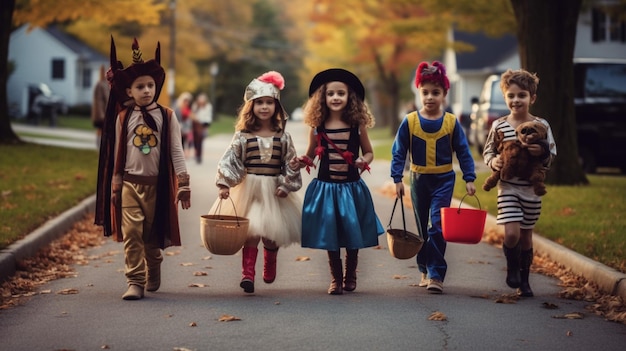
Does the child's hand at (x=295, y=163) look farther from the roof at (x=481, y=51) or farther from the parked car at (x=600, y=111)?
the roof at (x=481, y=51)

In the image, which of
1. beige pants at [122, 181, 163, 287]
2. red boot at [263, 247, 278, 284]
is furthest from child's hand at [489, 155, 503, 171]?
beige pants at [122, 181, 163, 287]

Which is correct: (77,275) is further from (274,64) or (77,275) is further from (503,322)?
(274,64)

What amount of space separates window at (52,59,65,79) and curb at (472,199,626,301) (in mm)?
55756

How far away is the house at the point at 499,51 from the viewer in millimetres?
Answer: 47281

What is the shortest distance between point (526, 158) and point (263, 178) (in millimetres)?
1971

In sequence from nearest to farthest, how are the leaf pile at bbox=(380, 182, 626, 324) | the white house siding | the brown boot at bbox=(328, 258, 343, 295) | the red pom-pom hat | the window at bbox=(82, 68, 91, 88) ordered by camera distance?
1. the leaf pile at bbox=(380, 182, 626, 324)
2. the brown boot at bbox=(328, 258, 343, 295)
3. the red pom-pom hat
4. the white house siding
5. the window at bbox=(82, 68, 91, 88)

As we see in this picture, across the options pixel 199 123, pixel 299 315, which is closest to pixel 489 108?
pixel 199 123

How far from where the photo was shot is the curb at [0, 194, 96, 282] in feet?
29.8

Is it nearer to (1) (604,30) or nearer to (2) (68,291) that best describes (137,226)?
(2) (68,291)

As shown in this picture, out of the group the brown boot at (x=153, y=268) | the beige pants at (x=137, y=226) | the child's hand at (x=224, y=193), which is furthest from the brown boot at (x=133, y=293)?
the child's hand at (x=224, y=193)

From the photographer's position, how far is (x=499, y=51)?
51.8 meters

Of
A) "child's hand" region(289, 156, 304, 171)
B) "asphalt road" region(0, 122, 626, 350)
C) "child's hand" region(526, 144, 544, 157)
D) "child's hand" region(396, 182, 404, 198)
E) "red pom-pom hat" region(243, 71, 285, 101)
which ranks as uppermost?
"red pom-pom hat" region(243, 71, 285, 101)

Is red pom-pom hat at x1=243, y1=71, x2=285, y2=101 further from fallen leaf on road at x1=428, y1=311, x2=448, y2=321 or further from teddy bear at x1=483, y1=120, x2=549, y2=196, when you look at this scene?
fallen leaf on road at x1=428, y1=311, x2=448, y2=321

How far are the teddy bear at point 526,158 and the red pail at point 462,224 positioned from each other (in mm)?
278
